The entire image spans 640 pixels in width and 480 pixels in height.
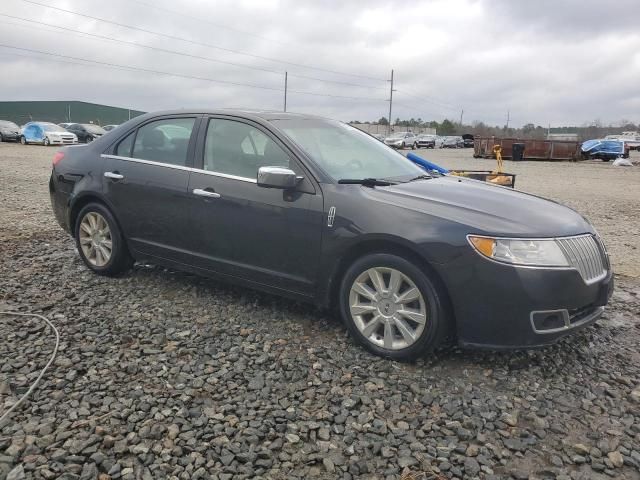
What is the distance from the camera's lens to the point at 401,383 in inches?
131

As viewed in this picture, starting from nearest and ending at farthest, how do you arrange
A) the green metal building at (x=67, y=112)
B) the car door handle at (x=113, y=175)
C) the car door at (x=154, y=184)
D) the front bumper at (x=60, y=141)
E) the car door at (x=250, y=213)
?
the car door at (x=250, y=213) < the car door at (x=154, y=184) < the car door handle at (x=113, y=175) < the front bumper at (x=60, y=141) < the green metal building at (x=67, y=112)

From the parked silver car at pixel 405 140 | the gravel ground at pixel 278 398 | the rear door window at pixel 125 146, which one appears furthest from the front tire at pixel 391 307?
the parked silver car at pixel 405 140

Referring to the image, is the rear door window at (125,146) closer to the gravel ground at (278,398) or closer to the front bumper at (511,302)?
the gravel ground at (278,398)

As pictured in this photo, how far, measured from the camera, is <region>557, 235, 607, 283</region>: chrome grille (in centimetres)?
339

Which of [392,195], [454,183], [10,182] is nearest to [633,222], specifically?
[454,183]

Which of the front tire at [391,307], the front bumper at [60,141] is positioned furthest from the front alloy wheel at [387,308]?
the front bumper at [60,141]

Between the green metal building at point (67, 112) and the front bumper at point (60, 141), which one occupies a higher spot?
the green metal building at point (67, 112)

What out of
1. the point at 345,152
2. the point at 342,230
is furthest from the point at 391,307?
the point at 345,152

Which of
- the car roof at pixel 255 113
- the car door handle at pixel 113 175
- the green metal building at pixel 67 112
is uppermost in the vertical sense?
the green metal building at pixel 67 112

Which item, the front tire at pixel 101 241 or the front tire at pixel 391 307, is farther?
the front tire at pixel 101 241

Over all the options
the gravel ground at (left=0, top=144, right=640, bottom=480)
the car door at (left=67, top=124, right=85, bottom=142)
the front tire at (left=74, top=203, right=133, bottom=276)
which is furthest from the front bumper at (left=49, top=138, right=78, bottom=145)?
the gravel ground at (left=0, top=144, right=640, bottom=480)

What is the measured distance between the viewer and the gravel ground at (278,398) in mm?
2570

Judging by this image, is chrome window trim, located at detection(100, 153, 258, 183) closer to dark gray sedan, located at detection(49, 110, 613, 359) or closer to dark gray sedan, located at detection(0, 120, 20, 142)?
dark gray sedan, located at detection(49, 110, 613, 359)

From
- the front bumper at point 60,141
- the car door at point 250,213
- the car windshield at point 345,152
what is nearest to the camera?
the car door at point 250,213
